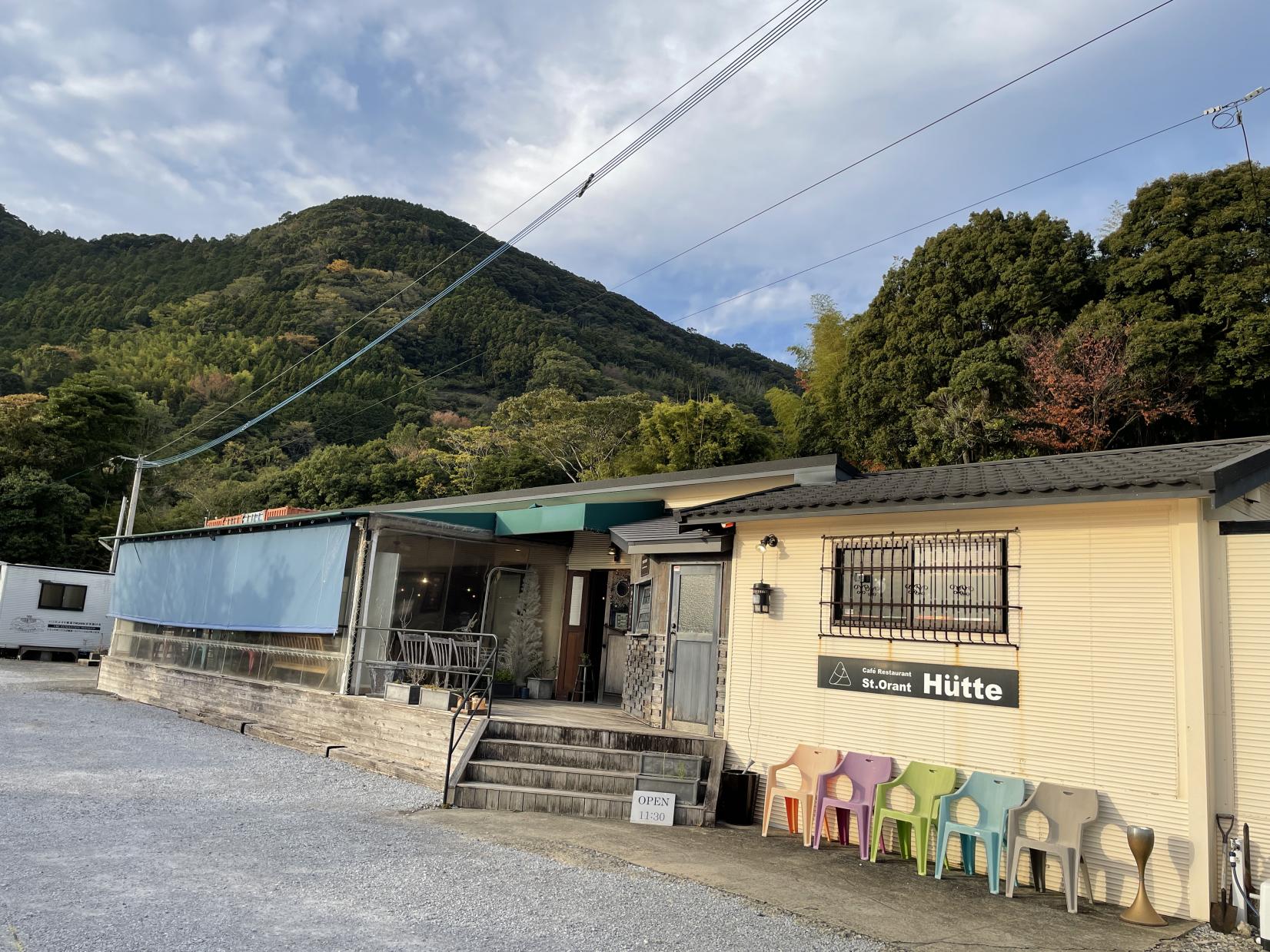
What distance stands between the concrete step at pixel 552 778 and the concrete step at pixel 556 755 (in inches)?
4.1

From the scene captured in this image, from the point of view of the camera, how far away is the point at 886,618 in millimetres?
7602

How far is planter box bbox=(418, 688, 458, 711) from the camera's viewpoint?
9.77 m

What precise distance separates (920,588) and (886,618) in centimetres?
41

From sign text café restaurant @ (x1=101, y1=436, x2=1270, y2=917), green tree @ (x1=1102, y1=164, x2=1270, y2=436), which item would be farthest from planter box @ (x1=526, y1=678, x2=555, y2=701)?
green tree @ (x1=1102, y1=164, x2=1270, y2=436)

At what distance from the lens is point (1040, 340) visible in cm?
2091

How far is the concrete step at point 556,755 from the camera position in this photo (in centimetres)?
846

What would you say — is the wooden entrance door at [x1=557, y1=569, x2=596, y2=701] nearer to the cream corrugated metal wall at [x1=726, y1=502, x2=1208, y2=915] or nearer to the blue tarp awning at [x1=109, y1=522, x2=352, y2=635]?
the blue tarp awning at [x1=109, y1=522, x2=352, y2=635]

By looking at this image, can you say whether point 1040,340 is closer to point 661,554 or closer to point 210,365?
point 661,554

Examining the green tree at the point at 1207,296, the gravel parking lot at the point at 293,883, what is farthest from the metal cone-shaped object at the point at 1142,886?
the green tree at the point at 1207,296

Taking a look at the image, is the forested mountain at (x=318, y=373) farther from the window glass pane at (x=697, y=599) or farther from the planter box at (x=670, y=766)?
the planter box at (x=670, y=766)

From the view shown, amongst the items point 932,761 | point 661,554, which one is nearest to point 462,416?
point 661,554

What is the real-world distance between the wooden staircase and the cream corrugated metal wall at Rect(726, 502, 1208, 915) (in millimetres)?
893

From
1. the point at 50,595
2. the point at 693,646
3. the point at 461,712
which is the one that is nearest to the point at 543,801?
the point at 461,712

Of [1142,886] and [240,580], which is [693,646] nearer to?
[1142,886]
